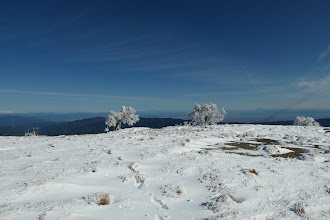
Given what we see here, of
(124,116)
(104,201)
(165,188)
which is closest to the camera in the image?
(104,201)

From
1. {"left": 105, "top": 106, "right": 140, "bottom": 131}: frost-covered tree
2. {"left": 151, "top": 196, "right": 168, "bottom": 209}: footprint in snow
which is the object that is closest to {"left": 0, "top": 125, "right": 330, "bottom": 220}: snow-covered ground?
{"left": 151, "top": 196, "right": 168, "bottom": 209}: footprint in snow

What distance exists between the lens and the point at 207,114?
2785 inches

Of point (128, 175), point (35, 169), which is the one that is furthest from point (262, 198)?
point (35, 169)

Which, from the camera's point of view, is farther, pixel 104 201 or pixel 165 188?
pixel 165 188

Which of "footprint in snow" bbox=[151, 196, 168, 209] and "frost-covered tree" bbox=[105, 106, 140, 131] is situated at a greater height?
"frost-covered tree" bbox=[105, 106, 140, 131]

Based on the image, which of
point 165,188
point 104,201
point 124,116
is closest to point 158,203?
point 165,188

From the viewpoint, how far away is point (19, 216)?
4.40 metres

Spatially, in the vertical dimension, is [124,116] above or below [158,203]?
above

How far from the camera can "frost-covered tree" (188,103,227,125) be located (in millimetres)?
70438

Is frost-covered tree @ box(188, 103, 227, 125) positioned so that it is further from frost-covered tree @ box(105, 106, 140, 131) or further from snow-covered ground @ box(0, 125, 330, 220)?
snow-covered ground @ box(0, 125, 330, 220)

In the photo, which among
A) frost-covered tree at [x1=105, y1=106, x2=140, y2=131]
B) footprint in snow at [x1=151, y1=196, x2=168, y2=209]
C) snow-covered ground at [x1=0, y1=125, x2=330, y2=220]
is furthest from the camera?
frost-covered tree at [x1=105, y1=106, x2=140, y2=131]

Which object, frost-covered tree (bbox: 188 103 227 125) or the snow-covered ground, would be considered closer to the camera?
the snow-covered ground

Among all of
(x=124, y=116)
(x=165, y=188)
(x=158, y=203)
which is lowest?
(x=158, y=203)

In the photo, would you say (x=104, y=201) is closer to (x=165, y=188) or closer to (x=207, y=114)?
(x=165, y=188)
